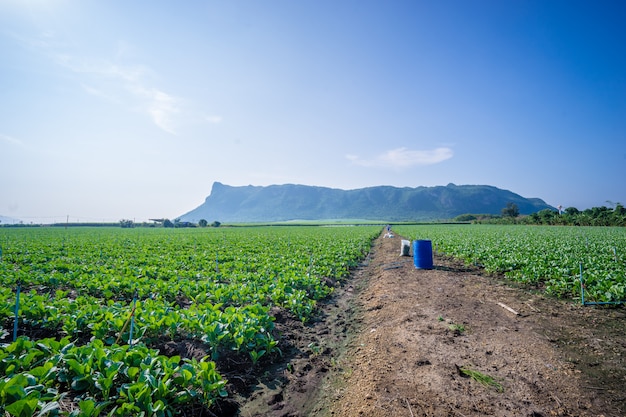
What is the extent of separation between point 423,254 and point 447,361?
26.6 ft

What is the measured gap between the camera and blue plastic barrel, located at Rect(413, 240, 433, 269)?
39.5ft

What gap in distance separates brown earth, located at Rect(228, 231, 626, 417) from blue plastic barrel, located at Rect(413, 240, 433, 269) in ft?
13.1

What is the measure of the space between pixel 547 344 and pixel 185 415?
6.05 m

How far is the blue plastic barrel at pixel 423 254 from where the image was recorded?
12.1 m

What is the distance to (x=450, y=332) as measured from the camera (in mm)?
5590

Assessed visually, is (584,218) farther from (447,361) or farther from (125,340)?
(125,340)

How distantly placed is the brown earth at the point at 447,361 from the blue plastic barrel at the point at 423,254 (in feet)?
13.1

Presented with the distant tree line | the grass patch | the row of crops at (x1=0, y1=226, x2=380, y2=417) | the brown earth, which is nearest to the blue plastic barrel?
the brown earth

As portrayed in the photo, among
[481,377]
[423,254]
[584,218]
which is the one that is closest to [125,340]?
[481,377]

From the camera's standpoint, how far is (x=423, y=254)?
12.1 meters

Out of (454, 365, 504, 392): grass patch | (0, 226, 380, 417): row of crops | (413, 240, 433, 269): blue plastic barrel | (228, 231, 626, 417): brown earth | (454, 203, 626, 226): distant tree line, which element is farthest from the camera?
(454, 203, 626, 226): distant tree line

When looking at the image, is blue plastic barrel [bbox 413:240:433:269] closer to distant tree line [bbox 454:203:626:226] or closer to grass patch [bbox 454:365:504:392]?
grass patch [bbox 454:365:504:392]

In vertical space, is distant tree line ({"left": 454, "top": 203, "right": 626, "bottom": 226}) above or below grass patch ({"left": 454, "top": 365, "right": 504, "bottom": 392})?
above

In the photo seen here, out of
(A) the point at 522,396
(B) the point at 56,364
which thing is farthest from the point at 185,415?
(A) the point at 522,396
